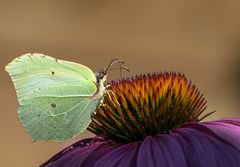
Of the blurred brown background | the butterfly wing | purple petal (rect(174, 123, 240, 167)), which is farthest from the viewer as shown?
the blurred brown background

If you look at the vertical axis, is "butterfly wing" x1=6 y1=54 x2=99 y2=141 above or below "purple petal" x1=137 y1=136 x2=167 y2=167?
above

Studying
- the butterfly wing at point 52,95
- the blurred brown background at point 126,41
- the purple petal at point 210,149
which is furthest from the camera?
the blurred brown background at point 126,41

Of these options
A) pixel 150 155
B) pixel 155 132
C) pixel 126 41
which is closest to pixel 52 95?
pixel 155 132

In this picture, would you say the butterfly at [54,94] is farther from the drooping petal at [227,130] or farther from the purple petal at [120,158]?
the drooping petal at [227,130]

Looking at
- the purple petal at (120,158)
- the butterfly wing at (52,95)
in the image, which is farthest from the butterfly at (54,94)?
the purple petal at (120,158)

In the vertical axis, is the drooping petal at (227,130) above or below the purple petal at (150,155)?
above

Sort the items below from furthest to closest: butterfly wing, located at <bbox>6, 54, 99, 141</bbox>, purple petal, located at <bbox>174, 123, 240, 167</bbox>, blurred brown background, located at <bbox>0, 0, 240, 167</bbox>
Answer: blurred brown background, located at <bbox>0, 0, 240, 167</bbox> → butterfly wing, located at <bbox>6, 54, 99, 141</bbox> → purple petal, located at <bbox>174, 123, 240, 167</bbox>

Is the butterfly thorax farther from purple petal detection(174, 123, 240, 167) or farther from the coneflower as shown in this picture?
purple petal detection(174, 123, 240, 167)

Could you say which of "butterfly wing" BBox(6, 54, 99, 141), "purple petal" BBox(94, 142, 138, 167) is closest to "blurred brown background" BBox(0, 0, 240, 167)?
"butterfly wing" BBox(6, 54, 99, 141)

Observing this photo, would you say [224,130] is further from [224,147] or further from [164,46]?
[164,46]
